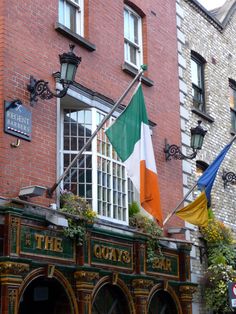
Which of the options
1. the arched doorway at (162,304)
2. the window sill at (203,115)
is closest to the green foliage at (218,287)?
the arched doorway at (162,304)

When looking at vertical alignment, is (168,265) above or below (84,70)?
below

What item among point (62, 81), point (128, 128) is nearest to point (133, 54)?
point (128, 128)

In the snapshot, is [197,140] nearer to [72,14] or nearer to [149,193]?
[149,193]

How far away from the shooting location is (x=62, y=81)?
1118 centimetres

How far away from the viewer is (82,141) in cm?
1305

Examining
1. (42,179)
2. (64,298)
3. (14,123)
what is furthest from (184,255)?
(14,123)

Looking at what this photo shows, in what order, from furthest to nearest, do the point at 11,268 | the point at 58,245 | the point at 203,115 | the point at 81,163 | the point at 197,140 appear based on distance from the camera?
the point at 203,115 < the point at 197,140 < the point at 81,163 < the point at 58,245 < the point at 11,268

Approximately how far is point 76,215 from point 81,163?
1.60 metres

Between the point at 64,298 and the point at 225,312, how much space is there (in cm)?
548

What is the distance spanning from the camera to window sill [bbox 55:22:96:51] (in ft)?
41.2

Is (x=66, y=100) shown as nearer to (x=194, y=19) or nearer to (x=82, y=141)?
(x=82, y=141)

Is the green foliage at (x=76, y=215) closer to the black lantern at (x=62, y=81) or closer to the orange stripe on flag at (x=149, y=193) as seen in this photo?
the orange stripe on flag at (x=149, y=193)

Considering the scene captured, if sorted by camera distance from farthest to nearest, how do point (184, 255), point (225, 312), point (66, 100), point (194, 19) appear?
point (194, 19) → point (225, 312) → point (184, 255) → point (66, 100)

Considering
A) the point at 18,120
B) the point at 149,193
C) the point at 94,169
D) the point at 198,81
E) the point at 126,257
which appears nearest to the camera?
the point at 18,120
